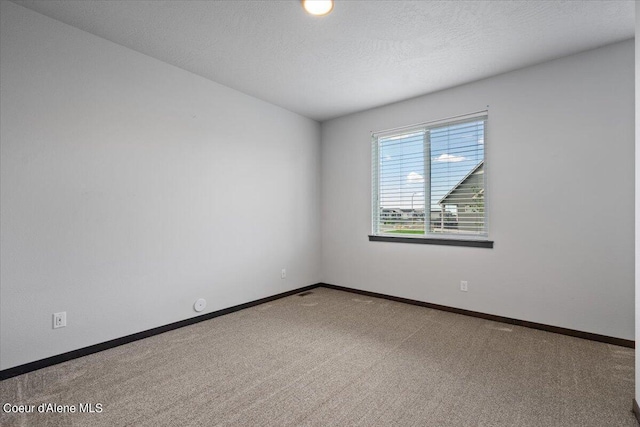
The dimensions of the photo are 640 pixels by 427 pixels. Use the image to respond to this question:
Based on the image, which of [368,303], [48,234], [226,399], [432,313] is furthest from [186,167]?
[432,313]

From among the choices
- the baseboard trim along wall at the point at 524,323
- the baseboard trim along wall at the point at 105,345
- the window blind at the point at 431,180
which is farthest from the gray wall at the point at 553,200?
the baseboard trim along wall at the point at 105,345

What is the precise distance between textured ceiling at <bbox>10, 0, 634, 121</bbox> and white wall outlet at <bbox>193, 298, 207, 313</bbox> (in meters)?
2.37

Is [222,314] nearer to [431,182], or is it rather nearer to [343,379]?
[343,379]

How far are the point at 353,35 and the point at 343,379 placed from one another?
8.55 ft

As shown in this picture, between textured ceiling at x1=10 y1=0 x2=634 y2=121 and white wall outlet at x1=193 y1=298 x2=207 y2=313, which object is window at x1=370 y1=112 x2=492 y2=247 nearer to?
textured ceiling at x1=10 y1=0 x2=634 y2=121

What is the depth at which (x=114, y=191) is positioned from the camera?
2662mm

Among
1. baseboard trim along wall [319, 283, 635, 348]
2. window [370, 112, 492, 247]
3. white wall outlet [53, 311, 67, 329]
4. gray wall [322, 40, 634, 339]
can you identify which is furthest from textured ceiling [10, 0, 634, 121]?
baseboard trim along wall [319, 283, 635, 348]

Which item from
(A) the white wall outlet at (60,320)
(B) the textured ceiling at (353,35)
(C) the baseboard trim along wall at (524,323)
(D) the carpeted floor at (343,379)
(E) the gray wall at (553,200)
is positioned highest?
(B) the textured ceiling at (353,35)

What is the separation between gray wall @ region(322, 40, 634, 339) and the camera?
265cm

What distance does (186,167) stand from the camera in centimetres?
320

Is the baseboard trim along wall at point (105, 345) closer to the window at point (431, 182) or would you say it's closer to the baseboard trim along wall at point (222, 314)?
the baseboard trim along wall at point (222, 314)

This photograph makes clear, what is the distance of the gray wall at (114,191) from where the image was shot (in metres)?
2.20

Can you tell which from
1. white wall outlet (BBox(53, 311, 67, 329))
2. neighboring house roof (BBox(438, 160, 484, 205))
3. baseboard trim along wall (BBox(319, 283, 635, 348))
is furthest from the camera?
neighboring house roof (BBox(438, 160, 484, 205))

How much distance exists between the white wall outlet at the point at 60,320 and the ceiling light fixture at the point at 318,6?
2877mm
